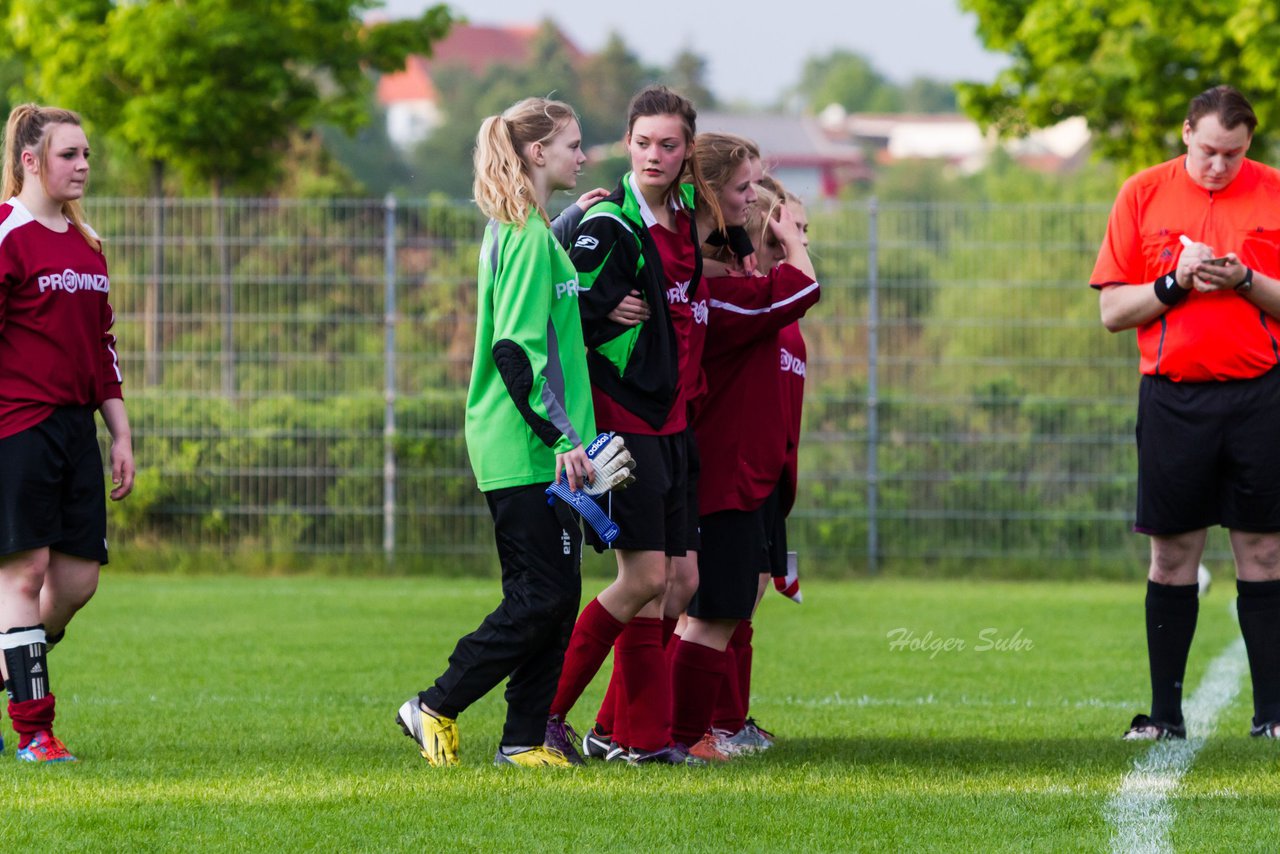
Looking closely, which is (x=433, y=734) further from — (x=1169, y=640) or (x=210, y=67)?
(x=210, y=67)

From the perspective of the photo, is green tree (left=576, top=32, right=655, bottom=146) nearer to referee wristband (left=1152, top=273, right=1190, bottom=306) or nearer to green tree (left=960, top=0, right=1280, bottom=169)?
green tree (left=960, top=0, right=1280, bottom=169)

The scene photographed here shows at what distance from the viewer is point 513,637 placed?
545cm

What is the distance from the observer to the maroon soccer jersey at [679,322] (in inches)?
220

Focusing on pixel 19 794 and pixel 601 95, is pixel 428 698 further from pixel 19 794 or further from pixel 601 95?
pixel 601 95

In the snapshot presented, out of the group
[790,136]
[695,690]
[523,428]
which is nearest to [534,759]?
[695,690]

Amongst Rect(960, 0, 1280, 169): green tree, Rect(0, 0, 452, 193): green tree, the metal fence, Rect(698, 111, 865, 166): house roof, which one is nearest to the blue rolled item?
the metal fence

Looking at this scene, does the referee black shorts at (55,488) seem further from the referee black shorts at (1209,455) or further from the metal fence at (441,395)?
the metal fence at (441,395)

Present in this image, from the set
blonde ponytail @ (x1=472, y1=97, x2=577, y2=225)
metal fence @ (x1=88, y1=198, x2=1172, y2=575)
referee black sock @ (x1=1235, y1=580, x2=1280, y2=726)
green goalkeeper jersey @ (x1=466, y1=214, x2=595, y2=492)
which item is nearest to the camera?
green goalkeeper jersey @ (x1=466, y1=214, x2=595, y2=492)

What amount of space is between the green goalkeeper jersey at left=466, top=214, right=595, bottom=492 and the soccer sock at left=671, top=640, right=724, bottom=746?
0.95 meters

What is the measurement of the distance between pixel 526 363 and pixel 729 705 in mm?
1749

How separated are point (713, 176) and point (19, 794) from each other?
9.24 feet

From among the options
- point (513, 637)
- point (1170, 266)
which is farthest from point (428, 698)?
point (1170, 266)

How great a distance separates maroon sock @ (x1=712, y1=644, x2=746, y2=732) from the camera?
6387 millimetres

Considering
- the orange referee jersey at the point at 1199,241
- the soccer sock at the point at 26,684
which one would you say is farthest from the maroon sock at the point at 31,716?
the orange referee jersey at the point at 1199,241
